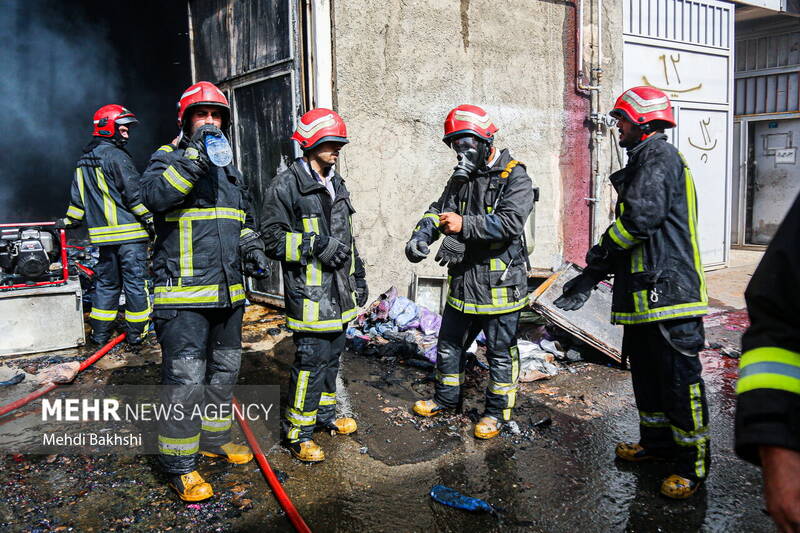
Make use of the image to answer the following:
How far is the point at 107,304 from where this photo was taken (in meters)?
6.32

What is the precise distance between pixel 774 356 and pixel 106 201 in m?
6.19

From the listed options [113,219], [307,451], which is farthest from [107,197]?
[307,451]

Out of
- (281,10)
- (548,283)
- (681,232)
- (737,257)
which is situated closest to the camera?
(681,232)

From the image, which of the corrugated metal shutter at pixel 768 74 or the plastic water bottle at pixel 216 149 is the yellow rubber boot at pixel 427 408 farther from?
the corrugated metal shutter at pixel 768 74

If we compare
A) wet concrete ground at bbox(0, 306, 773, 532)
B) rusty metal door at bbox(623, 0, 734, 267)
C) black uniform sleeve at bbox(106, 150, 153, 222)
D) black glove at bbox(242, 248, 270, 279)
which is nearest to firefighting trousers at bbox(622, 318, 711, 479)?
wet concrete ground at bbox(0, 306, 773, 532)

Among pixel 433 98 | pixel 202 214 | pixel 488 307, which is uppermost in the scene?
pixel 433 98

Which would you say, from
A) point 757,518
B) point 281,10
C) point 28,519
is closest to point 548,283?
point 757,518

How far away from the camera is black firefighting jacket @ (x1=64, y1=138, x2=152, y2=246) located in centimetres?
604

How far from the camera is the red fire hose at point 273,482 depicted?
2.96m

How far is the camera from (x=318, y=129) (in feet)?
12.5

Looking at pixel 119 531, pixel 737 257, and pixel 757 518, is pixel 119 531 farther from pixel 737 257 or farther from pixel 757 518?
pixel 737 257

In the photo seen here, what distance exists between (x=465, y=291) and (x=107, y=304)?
164 inches

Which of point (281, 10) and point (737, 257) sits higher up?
point (281, 10)

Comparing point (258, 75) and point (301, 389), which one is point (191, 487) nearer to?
point (301, 389)
